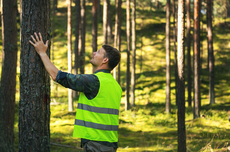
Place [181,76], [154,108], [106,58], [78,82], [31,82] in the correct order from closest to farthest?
[78,82] < [106,58] < [31,82] < [181,76] < [154,108]

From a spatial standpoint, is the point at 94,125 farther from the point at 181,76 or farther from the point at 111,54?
the point at 181,76

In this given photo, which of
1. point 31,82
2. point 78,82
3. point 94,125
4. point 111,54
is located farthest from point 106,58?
point 31,82

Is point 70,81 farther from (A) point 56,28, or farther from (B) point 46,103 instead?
(A) point 56,28

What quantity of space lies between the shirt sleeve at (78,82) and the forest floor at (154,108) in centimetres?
654

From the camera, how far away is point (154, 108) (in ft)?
71.1

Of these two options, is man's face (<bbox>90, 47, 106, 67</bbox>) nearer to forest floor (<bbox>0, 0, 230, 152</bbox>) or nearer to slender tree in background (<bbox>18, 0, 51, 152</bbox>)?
slender tree in background (<bbox>18, 0, 51, 152</bbox>)

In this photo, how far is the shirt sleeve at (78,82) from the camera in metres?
3.10

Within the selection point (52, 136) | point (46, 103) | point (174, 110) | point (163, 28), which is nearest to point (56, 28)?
point (163, 28)

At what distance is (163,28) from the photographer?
41.2 metres

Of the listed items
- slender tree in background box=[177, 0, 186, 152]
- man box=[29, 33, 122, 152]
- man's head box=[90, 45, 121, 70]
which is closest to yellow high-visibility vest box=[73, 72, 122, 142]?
man box=[29, 33, 122, 152]

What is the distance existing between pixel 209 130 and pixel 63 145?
29.1 ft

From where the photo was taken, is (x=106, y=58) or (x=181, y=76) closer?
(x=106, y=58)

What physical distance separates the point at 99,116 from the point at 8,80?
6.41 meters

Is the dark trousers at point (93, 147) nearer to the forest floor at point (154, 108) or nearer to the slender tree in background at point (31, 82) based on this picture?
the slender tree in background at point (31, 82)
